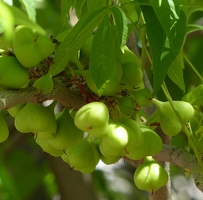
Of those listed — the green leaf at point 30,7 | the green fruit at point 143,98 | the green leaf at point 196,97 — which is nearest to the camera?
the green leaf at point 30,7

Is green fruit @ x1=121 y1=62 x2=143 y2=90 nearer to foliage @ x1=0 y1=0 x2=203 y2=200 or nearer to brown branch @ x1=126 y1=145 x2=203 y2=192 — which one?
foliage @ x1=0 y1=0 x2=203 y2=200

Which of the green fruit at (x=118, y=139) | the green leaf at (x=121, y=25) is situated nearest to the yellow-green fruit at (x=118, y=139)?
the green fruit at (x=118, y=139)

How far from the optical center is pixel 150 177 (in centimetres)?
85

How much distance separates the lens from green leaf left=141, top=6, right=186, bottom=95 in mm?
763

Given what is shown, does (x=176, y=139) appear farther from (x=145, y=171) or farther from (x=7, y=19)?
(x=7, y=19)

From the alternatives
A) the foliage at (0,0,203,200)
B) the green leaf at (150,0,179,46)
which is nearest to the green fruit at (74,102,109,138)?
the foliage at (0,0,203,200)

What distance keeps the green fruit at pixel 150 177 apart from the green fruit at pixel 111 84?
13 centimetres

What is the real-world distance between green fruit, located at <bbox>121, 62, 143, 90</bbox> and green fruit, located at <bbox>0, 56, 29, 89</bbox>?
13cm

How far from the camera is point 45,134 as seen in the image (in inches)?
32.7

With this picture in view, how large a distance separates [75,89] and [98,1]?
16 centimetres

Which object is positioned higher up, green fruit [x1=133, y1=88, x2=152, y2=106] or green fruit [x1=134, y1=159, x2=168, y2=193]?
green fruit [x1=133, y1=88, x2=152, y2=106]

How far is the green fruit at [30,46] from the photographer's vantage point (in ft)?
2.51

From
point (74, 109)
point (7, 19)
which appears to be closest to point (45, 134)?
point (74, 109)

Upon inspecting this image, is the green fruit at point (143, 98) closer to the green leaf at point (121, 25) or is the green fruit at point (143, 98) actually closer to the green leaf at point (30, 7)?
the green leaf at point (121, 25)
